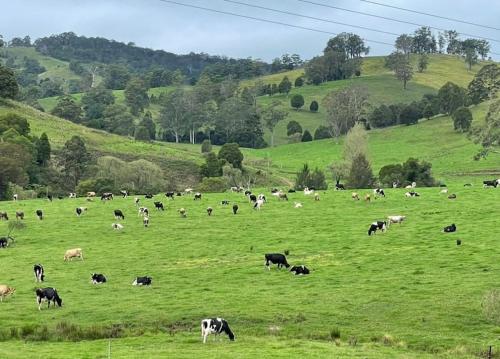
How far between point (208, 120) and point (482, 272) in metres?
146

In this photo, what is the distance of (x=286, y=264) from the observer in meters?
40.2

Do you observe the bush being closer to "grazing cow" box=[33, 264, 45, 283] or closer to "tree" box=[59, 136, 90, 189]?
"tree" box=[59, 136, 90, 189]

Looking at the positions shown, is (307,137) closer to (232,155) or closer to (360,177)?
(232,155)

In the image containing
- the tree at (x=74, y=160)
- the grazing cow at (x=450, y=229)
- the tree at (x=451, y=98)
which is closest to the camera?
the grazing cow at (x=450, y=229)

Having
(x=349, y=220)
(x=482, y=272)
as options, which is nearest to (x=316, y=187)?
(x=349, y=220)

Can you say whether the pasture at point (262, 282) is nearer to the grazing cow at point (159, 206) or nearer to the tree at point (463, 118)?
the grazing cow at point (159, 206)

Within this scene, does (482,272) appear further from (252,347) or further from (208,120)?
(208,120)

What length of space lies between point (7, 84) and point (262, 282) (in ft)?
376

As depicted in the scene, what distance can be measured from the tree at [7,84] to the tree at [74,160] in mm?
38505

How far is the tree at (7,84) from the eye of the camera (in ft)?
443

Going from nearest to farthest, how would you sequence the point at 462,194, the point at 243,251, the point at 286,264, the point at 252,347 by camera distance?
the point at 252,347
the point at 286,264
the point at 243,251
the point at 462,194

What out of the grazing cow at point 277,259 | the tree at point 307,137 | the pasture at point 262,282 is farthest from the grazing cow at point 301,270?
the tree at point 307,137

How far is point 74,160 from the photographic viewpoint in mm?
104938

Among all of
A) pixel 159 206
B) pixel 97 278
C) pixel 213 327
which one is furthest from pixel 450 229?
pixel 159 206
